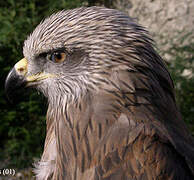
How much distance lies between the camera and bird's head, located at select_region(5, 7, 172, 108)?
75.4 inches

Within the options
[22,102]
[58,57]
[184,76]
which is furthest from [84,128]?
[22,102]

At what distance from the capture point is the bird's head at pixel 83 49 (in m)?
1.92

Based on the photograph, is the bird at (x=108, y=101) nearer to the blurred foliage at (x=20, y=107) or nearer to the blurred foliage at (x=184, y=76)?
the blurred foliage at (x=184, y=76)

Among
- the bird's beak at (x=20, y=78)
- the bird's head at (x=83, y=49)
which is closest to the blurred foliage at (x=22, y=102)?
the bird's beak at (x=20, y=78)

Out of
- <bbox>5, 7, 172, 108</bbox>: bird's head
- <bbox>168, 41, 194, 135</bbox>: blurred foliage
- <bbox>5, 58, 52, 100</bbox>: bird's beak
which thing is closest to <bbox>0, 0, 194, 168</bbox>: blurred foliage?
<bbox>168, 41, 194, 135</bbox>: blurred foliage

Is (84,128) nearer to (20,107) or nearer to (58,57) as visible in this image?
(58,57)

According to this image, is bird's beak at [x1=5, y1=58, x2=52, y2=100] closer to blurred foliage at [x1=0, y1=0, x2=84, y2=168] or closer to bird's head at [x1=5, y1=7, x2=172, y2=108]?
bird's head at [x1=5, y1=7, x2=172, y2=108]

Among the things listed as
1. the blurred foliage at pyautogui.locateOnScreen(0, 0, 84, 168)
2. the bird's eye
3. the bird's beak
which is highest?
the bird's eye

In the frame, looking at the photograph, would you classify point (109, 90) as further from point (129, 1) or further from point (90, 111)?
point (129, 1)

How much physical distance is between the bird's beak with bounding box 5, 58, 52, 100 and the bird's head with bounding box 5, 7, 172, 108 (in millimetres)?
50

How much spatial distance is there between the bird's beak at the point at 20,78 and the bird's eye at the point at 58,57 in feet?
0.47

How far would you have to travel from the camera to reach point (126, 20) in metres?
2.06

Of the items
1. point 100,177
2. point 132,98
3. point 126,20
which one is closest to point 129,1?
point 126,20

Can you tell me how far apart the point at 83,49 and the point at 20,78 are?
1.85ft
